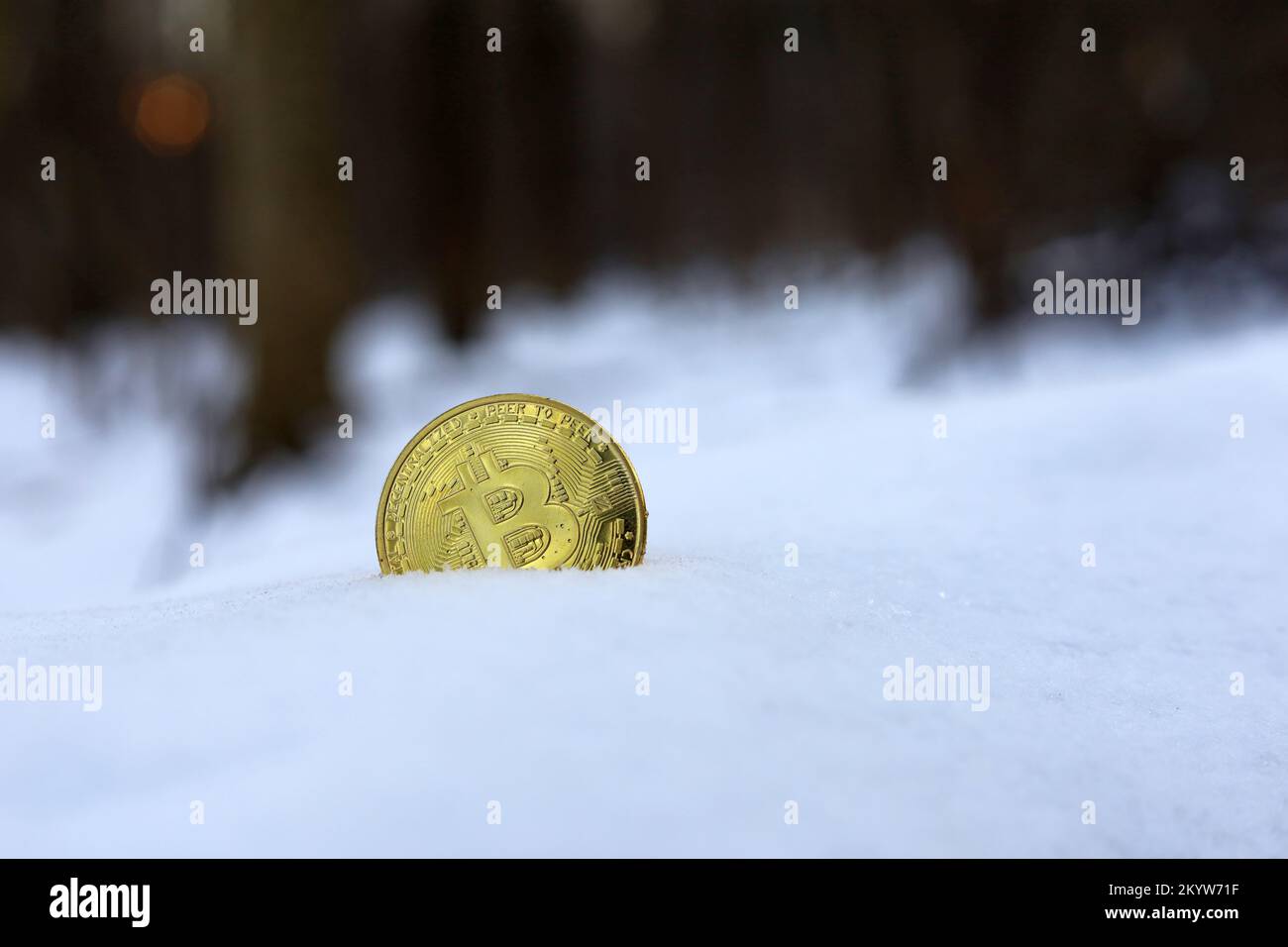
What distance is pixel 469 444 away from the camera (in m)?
1.59

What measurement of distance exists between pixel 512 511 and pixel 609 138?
354cm

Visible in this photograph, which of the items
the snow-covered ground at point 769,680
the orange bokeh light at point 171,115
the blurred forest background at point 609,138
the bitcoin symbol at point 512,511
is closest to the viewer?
the snow-covered ground at point 769,680

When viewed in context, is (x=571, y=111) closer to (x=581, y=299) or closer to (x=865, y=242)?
(x=581, y=299)

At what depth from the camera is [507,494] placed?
62.1 inches

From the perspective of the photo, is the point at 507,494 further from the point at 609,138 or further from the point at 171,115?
the point at 171,115

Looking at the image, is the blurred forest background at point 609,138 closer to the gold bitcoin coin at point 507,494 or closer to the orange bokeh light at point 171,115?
the orange bokeh light at point 171,115

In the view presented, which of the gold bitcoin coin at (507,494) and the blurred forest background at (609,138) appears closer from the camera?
the gold bitcoin coin at (507,494)

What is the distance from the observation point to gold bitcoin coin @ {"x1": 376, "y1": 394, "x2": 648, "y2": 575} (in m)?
1.58

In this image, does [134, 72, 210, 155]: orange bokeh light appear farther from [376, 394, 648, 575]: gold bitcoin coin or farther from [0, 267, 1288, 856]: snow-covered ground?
[376, 394, 648, 575]: gold bitcoin coin

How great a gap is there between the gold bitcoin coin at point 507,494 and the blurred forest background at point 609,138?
2498 mm

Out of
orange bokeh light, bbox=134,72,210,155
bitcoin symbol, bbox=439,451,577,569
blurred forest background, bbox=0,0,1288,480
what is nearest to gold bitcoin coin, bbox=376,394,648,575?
bitcoin symbol, bbox=439,451,577,569

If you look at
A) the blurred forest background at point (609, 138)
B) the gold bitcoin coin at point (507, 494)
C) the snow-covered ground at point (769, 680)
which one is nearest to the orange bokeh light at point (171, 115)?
the blurred forest background at point (609, 138)

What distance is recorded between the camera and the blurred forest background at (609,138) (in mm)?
3992

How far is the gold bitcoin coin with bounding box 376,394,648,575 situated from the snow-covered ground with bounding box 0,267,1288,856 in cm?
7
